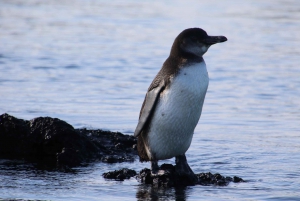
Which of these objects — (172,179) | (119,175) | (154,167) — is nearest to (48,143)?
(119,175)

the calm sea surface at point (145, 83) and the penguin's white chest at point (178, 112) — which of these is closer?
the penguin's white chest at point (178, 112)

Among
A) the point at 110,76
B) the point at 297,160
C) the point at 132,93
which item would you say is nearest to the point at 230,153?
the point at 297,160

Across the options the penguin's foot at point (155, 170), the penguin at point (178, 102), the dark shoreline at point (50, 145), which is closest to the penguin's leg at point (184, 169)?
the penguin at point (178, 102)

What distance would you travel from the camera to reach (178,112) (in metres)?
7.15

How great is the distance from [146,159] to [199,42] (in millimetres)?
1400

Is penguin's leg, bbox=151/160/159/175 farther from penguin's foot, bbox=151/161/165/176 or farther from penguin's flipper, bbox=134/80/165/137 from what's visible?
penguin's flipper, bbox=134/80/165/137

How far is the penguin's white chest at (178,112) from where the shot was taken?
7.05m

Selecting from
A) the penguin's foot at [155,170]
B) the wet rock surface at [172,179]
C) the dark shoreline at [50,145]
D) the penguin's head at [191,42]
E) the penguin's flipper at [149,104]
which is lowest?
the wet rock surface at [172,179]

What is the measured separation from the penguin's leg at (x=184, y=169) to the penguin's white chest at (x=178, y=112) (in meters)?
0.09

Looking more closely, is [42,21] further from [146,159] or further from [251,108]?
[146,159]

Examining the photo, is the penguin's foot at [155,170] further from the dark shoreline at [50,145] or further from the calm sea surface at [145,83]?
the dark shoreline at [50,145]

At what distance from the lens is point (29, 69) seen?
14.9 meters

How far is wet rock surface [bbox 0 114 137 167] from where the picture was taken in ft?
26.8

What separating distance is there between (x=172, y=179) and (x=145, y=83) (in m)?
6.40
